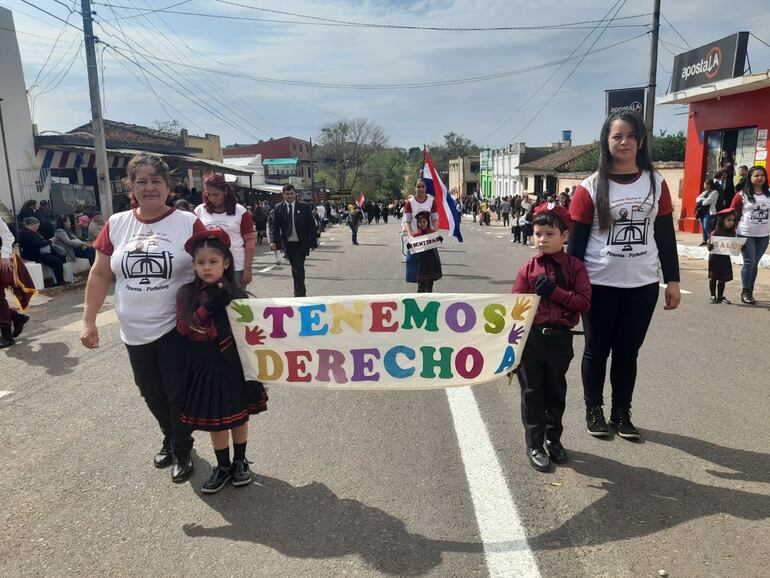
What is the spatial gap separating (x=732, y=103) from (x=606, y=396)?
16463 mm

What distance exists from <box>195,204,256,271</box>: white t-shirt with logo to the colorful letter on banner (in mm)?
2939

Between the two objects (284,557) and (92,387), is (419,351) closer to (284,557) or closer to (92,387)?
(284,557)

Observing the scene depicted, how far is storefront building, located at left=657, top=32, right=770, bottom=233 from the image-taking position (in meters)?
15.9

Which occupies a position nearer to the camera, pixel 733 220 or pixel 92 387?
pixel 92 387

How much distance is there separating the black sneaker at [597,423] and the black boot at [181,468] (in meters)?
2.67

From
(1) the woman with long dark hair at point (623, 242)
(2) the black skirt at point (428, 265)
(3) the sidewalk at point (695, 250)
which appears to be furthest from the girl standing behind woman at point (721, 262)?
A: (1) the woman with long dark hair at point (623, 242)

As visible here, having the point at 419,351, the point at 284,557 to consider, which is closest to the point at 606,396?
the point at 419,351

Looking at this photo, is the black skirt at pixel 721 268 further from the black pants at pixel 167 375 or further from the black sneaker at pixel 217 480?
the black pants at pixel 167 375

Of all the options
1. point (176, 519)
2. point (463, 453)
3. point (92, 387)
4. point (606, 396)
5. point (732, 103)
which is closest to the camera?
point (176, 519)

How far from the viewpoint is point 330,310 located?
3.47 meters

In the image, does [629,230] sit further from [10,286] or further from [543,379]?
[10,286]

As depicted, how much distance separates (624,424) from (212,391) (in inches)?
108

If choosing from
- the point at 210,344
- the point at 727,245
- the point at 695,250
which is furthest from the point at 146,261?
the point at 695,250

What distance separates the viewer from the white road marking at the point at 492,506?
263cm
